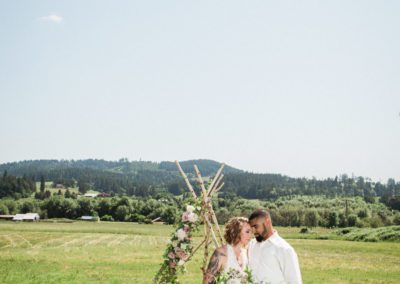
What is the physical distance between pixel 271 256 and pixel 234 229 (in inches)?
35.3

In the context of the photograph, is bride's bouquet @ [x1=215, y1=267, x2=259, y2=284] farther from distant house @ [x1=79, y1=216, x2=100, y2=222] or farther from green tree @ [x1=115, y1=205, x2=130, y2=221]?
green tree @ [x1=115, y1=205, x2=130, y2=221]

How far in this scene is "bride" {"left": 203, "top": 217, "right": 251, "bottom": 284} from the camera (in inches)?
293

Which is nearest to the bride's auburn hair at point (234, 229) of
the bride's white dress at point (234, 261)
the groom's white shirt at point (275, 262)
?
the bride's white dress at point (234, 261)

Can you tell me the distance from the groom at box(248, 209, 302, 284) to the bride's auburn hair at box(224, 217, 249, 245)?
1.64ft

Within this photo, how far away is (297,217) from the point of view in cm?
9850

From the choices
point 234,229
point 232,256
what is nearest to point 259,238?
point 234,229

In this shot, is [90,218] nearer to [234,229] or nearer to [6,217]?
[6,217]

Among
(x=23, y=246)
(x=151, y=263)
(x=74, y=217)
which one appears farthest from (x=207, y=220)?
(x=74, y=217)

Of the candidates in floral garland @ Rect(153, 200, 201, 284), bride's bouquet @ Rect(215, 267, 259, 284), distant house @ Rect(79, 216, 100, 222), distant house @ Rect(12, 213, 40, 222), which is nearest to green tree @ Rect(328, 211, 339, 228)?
distant house @ Rect(79, 216, 100, 222)

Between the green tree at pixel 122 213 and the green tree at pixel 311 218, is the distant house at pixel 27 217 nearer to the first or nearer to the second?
the green tree at pixel 122 213

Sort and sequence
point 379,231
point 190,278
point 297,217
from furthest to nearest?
1. point 297,217
2. point 379,231
3. point 190,278

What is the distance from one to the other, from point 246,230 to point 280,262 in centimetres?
92

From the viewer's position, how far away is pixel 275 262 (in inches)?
262

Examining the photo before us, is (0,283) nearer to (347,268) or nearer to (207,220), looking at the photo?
(207,220)
